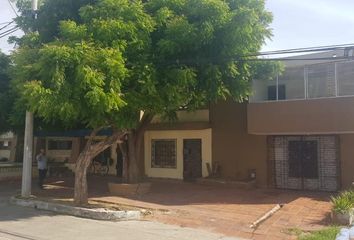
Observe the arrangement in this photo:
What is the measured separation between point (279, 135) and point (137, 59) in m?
8.69

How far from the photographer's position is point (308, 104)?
62.9 feet

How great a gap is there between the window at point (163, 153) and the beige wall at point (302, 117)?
5.56m

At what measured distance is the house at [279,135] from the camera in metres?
18.9

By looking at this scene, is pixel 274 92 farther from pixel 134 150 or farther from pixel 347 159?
pixel 134 150

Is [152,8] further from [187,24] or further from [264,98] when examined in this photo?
[264,98]

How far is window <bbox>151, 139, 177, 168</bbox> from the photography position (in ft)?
82.4

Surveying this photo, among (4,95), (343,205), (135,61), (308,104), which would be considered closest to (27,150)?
(4,95)

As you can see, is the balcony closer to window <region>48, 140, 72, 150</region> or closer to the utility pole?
the utility pole

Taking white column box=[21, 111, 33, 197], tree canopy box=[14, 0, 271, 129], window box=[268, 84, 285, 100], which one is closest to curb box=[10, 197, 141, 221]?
white column box=[21, 111, 33, 197]

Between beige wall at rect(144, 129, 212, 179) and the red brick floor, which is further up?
beige wall at rect(144, 129, 212, 179)

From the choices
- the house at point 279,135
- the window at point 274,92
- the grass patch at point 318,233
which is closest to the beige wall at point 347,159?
the house at point 279,135

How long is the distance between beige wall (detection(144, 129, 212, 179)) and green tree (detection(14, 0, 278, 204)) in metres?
6.47

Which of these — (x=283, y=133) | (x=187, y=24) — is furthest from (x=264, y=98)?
(x=187, y=24)

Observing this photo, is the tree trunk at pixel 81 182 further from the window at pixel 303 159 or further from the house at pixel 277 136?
the window at pixel 303 159
